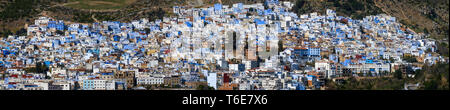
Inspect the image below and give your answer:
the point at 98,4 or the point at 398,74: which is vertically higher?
the point at 98,4

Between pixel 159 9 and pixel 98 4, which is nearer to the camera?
pixel 159 9

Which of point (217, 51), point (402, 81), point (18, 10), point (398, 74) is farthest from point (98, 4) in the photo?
point (402, 81)

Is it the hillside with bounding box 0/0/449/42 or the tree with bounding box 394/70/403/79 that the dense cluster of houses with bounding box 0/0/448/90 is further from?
the hillside with bounding box 0/0/449/42

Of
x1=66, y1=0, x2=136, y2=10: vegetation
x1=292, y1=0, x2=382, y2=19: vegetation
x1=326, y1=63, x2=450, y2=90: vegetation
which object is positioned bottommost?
x1=326, y1=63, x2=450, y2=90: vegetation

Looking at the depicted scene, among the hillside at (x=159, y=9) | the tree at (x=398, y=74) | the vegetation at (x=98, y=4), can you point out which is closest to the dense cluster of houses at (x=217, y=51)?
the tree at (x=398, y=74)

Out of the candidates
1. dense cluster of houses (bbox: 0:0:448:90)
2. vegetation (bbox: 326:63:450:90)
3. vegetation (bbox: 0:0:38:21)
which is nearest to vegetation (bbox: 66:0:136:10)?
vegetation (bbox: 0:0:38:21)

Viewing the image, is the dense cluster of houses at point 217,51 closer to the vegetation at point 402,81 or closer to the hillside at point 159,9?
the vegetation at point 402,81

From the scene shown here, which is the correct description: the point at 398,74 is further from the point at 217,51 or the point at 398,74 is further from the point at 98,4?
the point at 98,4

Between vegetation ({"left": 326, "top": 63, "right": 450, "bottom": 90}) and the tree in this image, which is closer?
vegetation ({"left": 326, "top": 63, "right": 450, "bottom": 90})

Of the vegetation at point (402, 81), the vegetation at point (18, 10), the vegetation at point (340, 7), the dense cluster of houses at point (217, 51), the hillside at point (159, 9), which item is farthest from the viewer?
the vegetation at point (340, 7)
